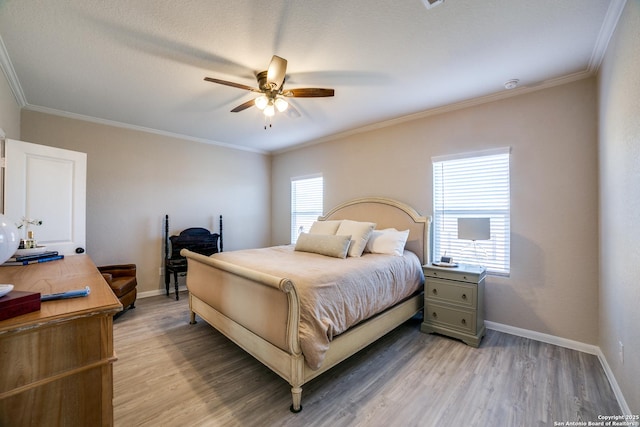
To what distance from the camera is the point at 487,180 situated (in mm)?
3109

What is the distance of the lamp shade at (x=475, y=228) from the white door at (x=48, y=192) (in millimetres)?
4341

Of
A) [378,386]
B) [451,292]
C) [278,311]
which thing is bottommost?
[378,386]

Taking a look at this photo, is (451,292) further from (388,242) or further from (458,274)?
(388,242)

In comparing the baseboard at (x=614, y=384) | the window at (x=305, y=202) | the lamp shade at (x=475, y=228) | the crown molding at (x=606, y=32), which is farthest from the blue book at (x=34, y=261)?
the crown molding at (x=606, y=32)

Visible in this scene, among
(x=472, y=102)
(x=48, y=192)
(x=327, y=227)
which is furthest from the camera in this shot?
(x=327, y=227)

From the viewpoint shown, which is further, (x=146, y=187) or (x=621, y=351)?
(x=146, y=187)

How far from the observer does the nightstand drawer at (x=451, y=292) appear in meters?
2.71

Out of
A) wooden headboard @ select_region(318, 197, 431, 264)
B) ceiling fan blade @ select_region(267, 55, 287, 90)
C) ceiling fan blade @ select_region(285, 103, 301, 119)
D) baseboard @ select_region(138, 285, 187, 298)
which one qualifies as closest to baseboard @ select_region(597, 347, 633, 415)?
wooden headboard @ select_region(318, 197, 431, 264)

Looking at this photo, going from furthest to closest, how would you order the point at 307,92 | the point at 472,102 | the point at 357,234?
the point at 357,234
the point at 472,102
the point at 307,92

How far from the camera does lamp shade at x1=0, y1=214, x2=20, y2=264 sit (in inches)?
41.6

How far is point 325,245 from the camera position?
3.18 metres

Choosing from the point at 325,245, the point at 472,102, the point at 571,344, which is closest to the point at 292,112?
the point at 325,245

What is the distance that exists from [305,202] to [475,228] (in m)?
3.18

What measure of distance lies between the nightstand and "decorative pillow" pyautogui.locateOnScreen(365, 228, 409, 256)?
1.29 ft
